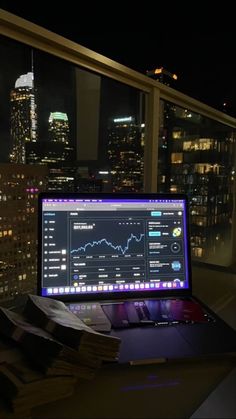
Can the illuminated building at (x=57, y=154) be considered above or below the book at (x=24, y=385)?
above

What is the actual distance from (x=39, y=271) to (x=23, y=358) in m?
0.36

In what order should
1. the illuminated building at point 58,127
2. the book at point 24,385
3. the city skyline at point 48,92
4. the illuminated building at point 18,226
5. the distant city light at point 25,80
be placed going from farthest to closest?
the illuminated building at point 58,127, the distant city light at point 25,80, the city skyline at point 48,92, the illuminated building at point 18,226, the book at point 24,385

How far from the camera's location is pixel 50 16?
181 cm

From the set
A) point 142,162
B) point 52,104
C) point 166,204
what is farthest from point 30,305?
point 142,162

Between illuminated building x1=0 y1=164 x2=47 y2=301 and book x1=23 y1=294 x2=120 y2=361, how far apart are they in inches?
18.0

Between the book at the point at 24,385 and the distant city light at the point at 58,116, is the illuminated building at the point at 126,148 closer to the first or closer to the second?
the distant city light at the point at 58,116

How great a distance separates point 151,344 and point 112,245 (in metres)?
→ 0.36

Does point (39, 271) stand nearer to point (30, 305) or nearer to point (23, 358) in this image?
point (30, 305)

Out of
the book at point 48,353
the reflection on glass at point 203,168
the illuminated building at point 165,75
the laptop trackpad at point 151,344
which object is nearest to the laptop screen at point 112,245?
the laptop trackpad at point 151,344

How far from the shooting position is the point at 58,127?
1753 mm

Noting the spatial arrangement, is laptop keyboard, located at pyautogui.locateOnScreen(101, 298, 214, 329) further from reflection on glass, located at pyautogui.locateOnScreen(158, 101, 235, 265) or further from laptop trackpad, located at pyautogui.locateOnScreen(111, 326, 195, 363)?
reflection on glass, located at pyautogui.locateOnScreen(158, 101, 235, 265)

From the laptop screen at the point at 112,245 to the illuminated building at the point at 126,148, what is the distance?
86 centimetres

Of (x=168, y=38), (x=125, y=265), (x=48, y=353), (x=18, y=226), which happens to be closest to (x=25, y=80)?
(x=18, y=226)

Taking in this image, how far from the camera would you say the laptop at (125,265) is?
1062 mm
